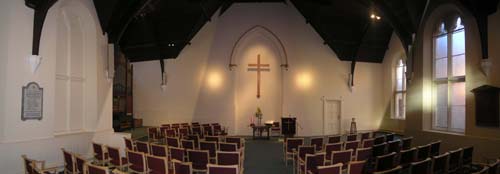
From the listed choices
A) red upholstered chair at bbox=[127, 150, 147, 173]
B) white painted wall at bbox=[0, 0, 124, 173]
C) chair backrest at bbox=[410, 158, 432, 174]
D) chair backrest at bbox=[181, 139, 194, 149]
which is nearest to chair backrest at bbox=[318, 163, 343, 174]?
chair backrest at bbox=[410, 158, 432, 174]

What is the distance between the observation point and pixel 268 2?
1770 cm

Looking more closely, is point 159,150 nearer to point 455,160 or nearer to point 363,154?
point 363,154

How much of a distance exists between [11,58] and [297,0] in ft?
40.4

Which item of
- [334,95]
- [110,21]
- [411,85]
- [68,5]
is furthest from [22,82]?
[334,95]

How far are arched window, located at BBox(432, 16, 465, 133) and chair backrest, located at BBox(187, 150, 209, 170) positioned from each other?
804 centimetres

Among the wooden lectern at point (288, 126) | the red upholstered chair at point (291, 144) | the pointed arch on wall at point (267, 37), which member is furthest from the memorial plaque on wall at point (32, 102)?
the pointed arch on wall at point (267, 37)

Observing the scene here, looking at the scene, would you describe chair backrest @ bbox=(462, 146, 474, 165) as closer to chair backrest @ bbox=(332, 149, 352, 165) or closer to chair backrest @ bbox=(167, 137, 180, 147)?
chair backrest @ bbox=(332, 149, 352, 165)

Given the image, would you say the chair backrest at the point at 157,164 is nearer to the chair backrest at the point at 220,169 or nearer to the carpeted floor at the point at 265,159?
the chair backrest at the point at 220,169

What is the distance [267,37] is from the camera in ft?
58.8

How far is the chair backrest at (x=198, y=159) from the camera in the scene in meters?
7.40

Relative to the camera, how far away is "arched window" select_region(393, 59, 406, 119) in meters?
16.5

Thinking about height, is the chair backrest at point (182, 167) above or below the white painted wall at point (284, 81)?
below

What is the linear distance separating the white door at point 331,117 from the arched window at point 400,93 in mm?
2741

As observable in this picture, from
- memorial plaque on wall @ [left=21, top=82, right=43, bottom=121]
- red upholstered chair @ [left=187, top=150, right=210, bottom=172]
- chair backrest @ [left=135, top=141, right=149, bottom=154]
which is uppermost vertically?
memorial plaque on wall @ [left=21, top=82, right=43, bottom=121]
